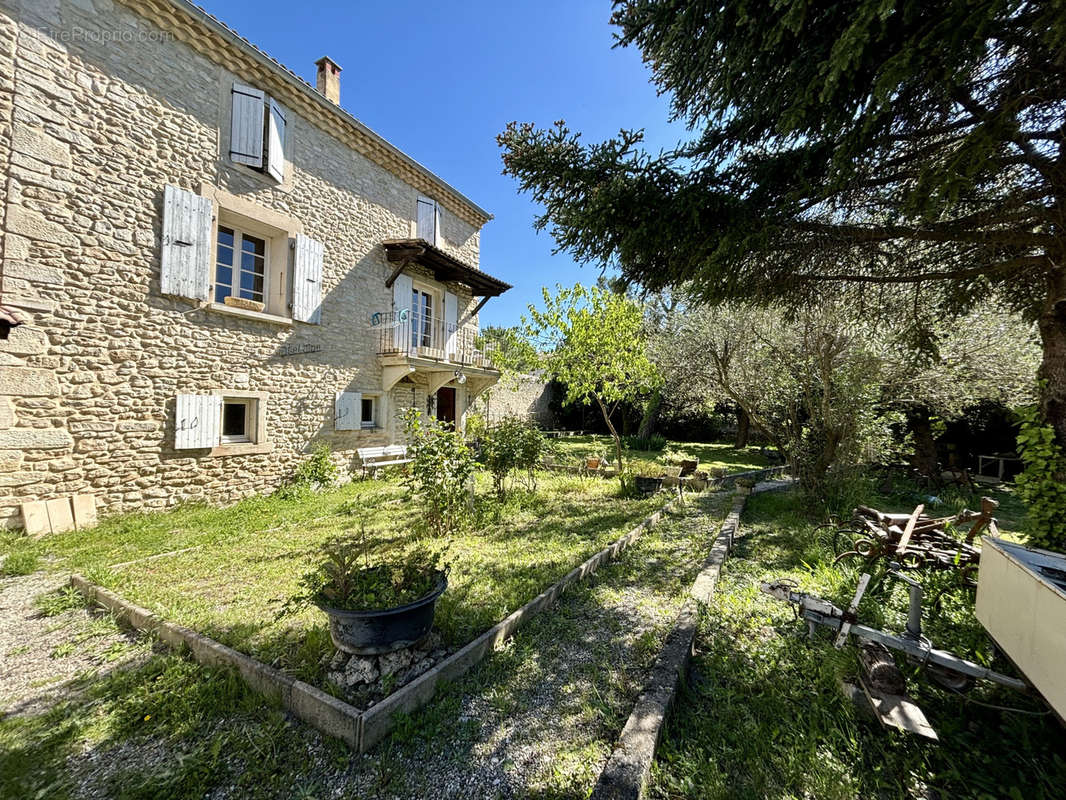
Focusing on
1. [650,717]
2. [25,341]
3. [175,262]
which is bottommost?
[650,717]

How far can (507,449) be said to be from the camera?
275 inches

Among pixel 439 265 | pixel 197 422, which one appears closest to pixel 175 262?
pixel 197 422

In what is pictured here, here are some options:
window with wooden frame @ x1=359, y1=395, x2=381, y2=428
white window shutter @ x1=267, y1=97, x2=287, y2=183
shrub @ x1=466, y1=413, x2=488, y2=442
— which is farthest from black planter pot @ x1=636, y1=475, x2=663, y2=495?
white window shutter @ x1=267, y1=97, x2=287, y2=183

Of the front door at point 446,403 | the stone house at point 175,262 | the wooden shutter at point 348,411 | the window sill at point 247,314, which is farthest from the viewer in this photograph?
the front door at point 446,403

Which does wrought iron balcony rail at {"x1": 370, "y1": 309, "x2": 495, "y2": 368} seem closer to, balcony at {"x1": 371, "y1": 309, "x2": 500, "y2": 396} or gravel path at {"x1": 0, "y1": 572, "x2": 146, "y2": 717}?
balcony at {"x1": 371, "y1": 309, "x2": 500, "y2": 396}

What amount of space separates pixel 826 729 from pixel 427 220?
1246 cm

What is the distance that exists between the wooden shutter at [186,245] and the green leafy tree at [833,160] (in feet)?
20.0

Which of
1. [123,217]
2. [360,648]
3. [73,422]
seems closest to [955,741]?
[360,648]

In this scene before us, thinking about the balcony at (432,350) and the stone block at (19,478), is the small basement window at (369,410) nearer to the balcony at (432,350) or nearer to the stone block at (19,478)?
the balcony at (432,350)

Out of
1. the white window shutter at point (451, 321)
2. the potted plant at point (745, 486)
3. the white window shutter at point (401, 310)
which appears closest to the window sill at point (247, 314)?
the white window shutter at point (401, 310)

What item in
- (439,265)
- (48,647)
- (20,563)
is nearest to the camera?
(48,647)

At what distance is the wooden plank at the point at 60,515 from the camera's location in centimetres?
539

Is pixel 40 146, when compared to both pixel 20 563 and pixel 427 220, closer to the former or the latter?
pixel 20 563

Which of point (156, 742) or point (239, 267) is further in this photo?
point (239, 267)
